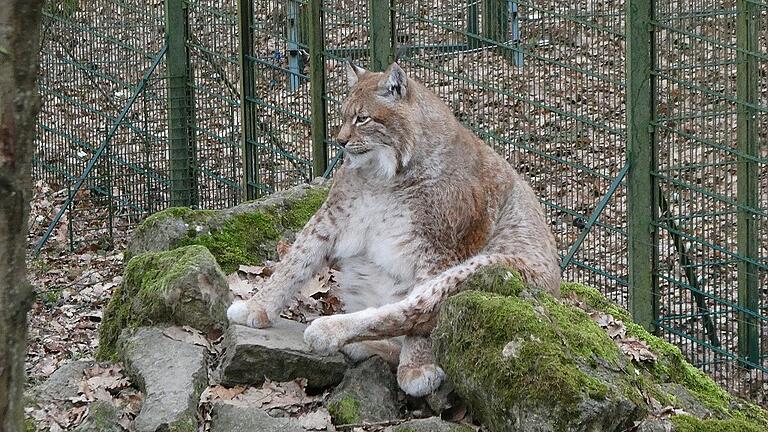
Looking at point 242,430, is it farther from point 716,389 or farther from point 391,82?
point 716,389

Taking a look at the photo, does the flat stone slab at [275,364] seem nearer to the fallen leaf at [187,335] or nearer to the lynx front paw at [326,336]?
the lynx front paw at [326,336]

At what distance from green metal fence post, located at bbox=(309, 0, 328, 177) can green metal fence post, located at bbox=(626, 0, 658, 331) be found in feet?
9.41

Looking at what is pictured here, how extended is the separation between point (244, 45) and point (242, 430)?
6615 mm

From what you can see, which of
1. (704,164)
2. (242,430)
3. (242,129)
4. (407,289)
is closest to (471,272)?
(407,289)

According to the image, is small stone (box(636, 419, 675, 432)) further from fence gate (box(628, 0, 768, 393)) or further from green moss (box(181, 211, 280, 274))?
fence gate (box(628, 0, 768, 393))

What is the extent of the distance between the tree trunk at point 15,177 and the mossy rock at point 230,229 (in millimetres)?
4528

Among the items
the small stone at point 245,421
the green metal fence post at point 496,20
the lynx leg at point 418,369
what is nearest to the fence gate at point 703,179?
the green metal fence post at point 496,20

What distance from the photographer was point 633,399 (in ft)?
16.4

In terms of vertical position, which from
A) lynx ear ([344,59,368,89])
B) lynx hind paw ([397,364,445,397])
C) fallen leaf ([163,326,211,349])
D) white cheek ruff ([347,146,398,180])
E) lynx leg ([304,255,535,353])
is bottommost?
lynx hind paw ([397,364,445,397])

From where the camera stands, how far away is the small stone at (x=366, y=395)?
5.47 metres

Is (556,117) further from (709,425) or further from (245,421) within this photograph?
(245,421)

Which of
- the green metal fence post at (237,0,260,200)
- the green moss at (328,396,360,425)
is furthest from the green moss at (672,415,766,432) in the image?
the green metal fence post at (237,0,260,200)

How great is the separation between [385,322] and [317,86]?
522 centimetres

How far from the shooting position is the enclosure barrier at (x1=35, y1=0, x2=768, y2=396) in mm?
8492
